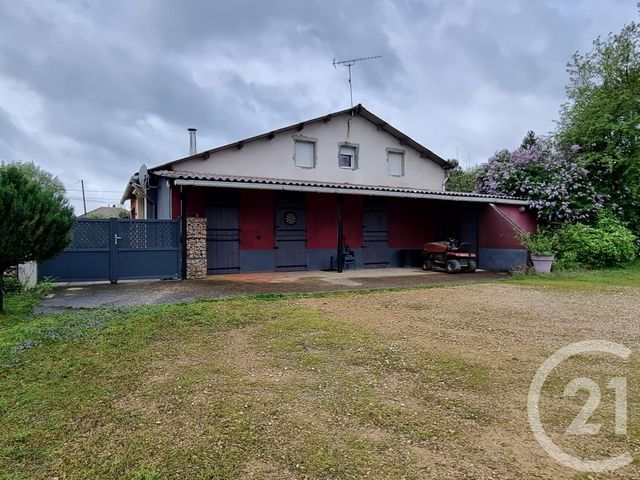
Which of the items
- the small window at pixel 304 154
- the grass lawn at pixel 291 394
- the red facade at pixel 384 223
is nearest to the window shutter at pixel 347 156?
the small window at pixel 304 154

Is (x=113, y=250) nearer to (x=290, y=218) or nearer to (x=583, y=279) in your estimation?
(x=290, y=218)

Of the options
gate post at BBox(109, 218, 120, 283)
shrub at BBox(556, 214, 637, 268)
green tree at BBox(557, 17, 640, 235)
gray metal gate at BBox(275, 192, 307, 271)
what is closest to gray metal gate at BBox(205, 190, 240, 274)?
gray metal gate at BBox(275, 192, 307, 271)

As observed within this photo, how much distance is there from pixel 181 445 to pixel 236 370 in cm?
127

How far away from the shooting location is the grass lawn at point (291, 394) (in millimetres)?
2309

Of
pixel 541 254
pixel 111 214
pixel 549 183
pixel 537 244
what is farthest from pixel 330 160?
pixel 111 214

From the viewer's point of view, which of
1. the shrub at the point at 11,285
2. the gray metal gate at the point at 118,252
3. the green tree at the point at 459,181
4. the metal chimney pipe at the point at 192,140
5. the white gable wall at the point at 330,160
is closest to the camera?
the shrub at the point at 11,285

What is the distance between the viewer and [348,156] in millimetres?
14562

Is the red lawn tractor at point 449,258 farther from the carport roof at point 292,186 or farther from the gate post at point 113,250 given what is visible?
the gate post at point 113,250

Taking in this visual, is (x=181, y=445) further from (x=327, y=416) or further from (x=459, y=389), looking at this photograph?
(x=459, y=389)

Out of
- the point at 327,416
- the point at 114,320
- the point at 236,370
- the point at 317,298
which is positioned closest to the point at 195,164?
the point at 317,298

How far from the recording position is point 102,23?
36.5 ft

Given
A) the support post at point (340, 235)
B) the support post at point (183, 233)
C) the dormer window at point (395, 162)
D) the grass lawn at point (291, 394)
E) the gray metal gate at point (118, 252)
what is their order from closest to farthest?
the grass lawn at point (291, 394), the gray metal gate at point (118, 252), the support post at point (183, 233), the support post at point (340, 235), the dormer window at point (395, 162)

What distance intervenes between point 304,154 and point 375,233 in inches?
140

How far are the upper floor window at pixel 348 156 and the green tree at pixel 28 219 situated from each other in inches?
376
